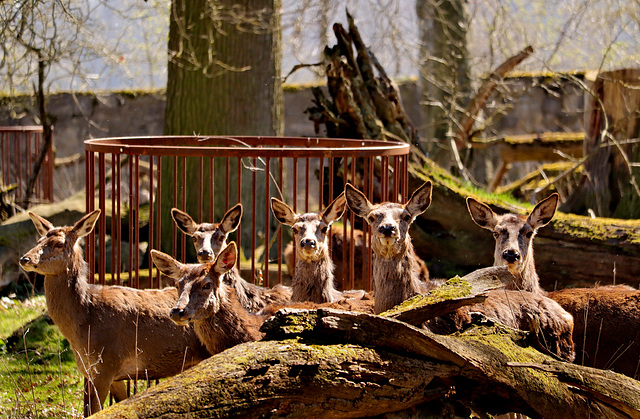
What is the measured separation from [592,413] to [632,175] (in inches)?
283

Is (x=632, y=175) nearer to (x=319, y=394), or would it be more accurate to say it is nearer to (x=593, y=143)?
(x=593, y=143)

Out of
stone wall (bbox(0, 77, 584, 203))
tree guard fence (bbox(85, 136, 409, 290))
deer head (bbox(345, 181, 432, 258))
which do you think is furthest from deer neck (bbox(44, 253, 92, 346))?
stone wall (bbox(0, 77, 584, 203))

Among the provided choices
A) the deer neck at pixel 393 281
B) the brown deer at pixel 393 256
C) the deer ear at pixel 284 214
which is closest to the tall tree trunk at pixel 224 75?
the deer ear at pixel 284 214

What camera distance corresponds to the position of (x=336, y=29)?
33.2 ft

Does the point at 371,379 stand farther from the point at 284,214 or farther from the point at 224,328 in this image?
the point at 284,214

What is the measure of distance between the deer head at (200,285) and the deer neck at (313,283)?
134 centimetres

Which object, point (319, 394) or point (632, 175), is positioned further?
point (632, 175)

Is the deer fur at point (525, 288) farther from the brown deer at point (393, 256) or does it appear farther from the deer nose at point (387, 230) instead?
the deer nose at point (387, 230)

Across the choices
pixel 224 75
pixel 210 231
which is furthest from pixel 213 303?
pixel 224 75

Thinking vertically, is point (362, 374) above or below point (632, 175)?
below

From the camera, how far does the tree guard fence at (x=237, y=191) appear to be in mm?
6504

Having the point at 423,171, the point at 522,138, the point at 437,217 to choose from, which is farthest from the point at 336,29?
the point at 522,138

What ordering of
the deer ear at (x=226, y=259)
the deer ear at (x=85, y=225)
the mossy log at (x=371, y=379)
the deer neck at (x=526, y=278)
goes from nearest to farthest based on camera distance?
the mossy log at (x=371, y=379) < the deer ear at (x=226, y=259) < the deer ear at (x=85, y=225) < the deer neck at (x=526, y=278)

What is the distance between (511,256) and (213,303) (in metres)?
2.56
